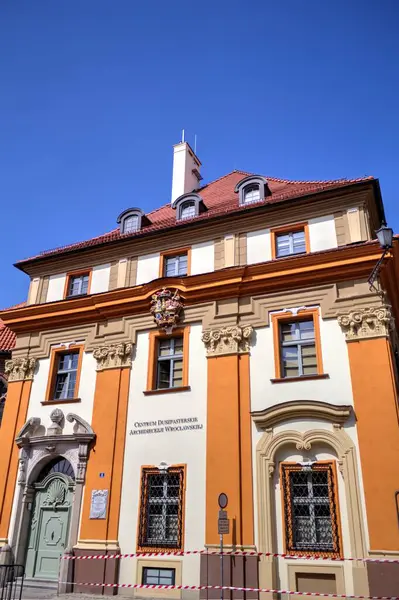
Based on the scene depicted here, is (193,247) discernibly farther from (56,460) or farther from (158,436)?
(56,460)

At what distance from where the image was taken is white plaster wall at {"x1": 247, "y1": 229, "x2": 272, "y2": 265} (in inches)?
655

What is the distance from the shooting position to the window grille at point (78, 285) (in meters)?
19.5

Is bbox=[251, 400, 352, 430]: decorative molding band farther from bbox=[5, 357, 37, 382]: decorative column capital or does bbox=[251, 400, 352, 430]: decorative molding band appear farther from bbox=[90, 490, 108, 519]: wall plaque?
bbox=[5, 357, 37, 382]: decorative column capital

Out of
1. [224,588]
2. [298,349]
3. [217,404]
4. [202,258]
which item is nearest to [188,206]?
[202,258]

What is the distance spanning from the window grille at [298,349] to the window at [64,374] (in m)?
6.94

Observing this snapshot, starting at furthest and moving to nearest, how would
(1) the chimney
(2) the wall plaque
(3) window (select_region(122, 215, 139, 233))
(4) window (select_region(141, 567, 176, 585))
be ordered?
(1) the chimney < (3) window (select_region(122, 215, 139, 233)) < (2) the wall plaque < (4) window (select_region(141, 567, 176, 585))

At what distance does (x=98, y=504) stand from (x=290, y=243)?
9.59 m

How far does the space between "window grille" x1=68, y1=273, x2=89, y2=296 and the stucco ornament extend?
3.62 metres

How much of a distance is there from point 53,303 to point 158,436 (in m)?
6.45

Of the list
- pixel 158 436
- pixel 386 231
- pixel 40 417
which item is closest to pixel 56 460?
pixel 40 417

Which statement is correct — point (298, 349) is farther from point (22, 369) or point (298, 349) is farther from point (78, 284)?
point (22, 369)

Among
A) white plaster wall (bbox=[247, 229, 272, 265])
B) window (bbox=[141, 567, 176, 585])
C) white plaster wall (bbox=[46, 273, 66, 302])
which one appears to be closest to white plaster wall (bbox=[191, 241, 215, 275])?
white plaster wall (bbox=[247, 229, 272, 265])

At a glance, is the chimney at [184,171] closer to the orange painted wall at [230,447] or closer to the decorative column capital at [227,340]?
the decorative column capital at [227,340]

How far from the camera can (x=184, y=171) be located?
2323 centimetres
